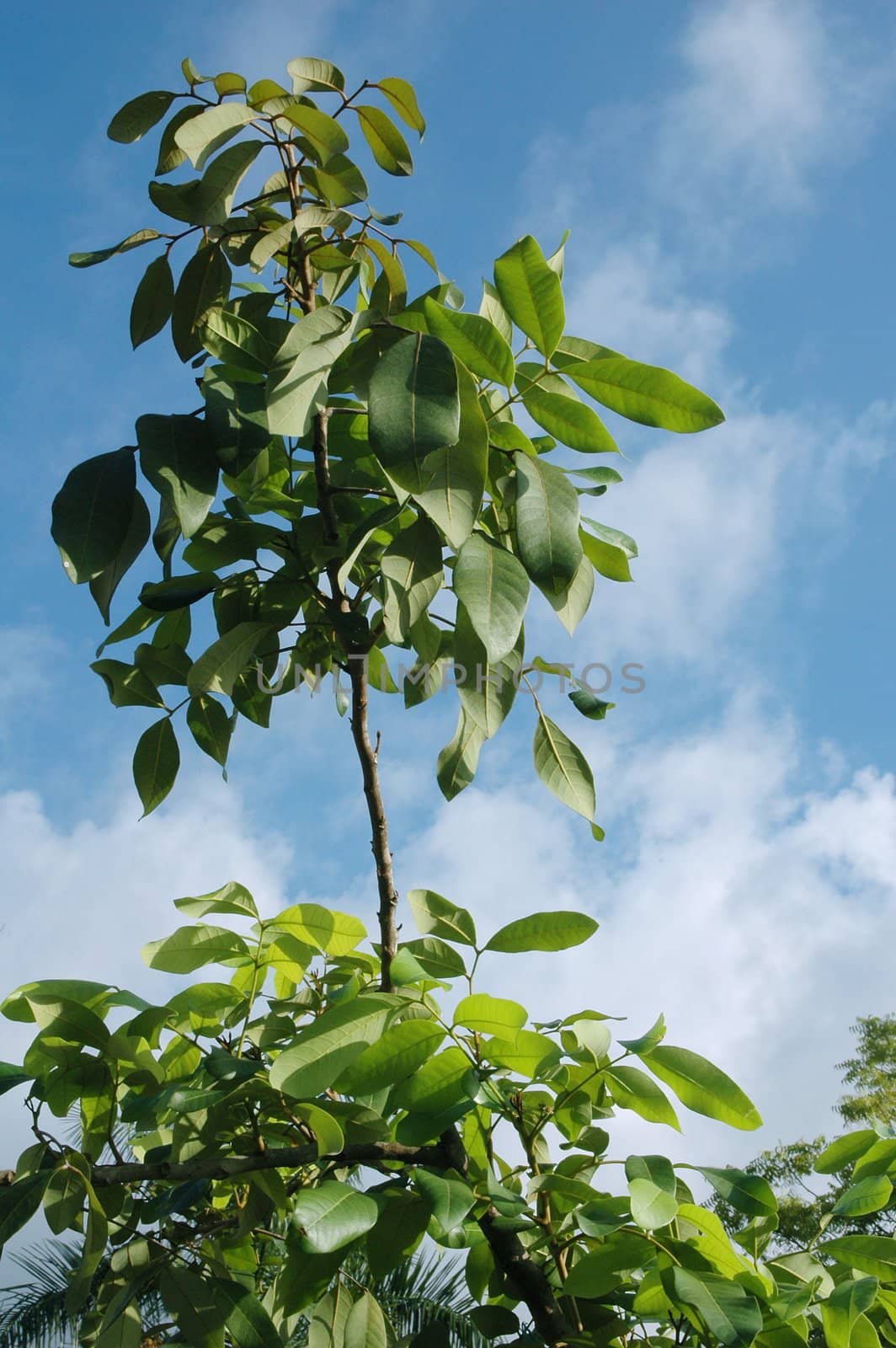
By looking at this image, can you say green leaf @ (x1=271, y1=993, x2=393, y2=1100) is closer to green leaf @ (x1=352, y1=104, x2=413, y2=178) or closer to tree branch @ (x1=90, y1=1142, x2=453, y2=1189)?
tree branch @ (x1=90, y1=1142, x2=453, y2=1189)

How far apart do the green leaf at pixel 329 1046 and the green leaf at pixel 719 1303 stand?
315mm

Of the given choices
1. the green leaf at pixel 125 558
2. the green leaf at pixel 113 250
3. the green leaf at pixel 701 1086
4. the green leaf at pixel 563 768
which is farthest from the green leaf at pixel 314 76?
the green leaf at pixel 701 1086

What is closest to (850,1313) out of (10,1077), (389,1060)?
(389,1060)

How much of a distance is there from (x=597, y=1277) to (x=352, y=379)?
847 mm

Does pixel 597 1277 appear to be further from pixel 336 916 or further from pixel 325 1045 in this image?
pixel 336 916

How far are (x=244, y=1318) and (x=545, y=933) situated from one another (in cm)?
45

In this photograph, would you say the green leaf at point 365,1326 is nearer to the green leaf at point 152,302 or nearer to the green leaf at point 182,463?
the green leaf at point 182,463

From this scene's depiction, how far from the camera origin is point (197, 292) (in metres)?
1.25

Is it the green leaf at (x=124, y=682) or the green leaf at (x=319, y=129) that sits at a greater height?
the green leaf at (x=319, y=129)

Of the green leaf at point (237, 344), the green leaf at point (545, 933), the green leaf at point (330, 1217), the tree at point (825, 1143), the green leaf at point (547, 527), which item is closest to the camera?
the green leaf at point (330, 1217)

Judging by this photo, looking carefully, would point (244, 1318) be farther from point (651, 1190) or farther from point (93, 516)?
point (93, 516)

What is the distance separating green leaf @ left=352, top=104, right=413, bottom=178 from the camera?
132cm

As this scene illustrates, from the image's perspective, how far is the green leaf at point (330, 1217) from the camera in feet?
2.64

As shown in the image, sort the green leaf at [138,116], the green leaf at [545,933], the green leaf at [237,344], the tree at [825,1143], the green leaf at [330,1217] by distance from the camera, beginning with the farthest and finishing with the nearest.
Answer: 1. the tree at [825,1143]
2. the green leaf at [138,116]
3. the green leaf at [237,344]
4. the green leaf at [545,933]
5. the green leaf at [330,1217]
